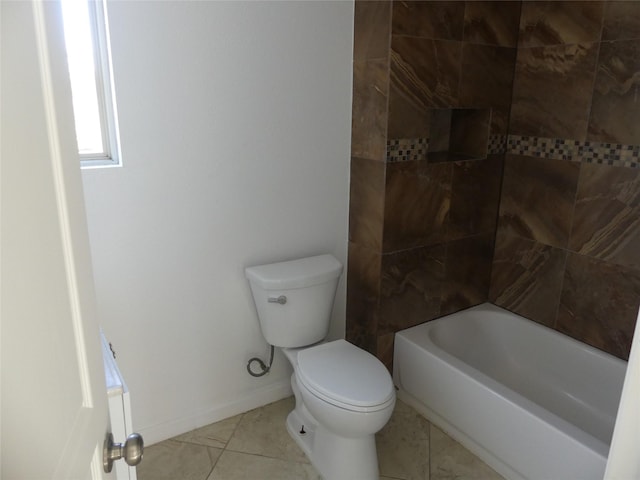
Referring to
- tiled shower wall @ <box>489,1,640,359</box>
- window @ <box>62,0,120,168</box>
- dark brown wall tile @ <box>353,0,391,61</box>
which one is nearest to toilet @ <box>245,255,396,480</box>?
window @ <box>62,0,120,168</box>

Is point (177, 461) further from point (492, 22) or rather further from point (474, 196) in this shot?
point (492, 22)

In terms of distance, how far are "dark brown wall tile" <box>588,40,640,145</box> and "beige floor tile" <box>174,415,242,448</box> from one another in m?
2.14

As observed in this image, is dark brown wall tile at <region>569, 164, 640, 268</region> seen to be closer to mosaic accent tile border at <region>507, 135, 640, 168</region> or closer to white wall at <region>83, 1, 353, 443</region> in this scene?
mosaic accent tile border at <region>507, 135, 640, 168</region>

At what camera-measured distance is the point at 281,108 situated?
2.21m

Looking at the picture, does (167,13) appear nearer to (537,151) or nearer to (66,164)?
(66,164)

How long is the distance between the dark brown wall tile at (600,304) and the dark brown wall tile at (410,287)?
2.04ft

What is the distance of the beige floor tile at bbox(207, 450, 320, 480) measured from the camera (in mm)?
2070

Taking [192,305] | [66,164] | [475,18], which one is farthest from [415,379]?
[66,164]

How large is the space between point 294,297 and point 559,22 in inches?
69.1

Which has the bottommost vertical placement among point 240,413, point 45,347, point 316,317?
point 240,413

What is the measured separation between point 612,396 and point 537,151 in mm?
1201

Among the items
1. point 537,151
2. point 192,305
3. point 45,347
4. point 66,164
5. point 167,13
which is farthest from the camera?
point 537,151

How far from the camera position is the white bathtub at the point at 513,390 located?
1862 millimetres

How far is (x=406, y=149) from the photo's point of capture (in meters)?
2.31
